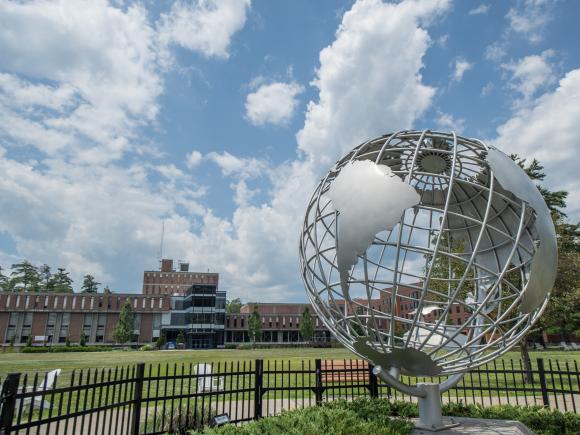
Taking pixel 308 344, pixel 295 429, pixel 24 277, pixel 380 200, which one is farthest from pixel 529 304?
pixel 24 277

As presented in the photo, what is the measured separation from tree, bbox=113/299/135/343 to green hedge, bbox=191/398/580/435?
5753cm

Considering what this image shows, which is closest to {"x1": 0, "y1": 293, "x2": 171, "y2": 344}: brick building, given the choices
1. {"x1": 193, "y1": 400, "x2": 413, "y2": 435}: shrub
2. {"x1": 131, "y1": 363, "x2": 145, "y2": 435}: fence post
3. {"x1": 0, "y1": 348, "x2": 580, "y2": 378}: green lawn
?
{"x1": 0, "y1": 348, "x2": 580, "y2": 378}: green lawn

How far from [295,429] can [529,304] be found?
413cm

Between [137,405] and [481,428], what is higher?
[137,405]

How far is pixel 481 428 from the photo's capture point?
7.08 metres

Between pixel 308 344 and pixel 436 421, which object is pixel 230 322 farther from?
pixel 436 421

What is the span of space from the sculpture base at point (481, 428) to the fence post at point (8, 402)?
19.3ft

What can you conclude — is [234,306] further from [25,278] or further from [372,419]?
[372,419]

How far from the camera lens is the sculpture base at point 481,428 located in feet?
22.1

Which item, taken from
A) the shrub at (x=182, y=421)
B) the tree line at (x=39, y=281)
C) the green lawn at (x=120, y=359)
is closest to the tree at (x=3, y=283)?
the tree line at (x=39, y=281)

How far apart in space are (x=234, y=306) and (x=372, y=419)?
122 m

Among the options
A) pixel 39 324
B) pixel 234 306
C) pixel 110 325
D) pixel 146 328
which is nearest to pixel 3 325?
pixel 39 324

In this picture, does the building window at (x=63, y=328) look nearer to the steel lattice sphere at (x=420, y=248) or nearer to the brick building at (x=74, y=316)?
the brick building at (x=74, y=316)

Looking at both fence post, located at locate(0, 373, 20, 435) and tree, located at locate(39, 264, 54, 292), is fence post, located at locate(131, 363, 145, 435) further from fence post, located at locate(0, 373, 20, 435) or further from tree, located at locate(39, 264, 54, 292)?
tree, located at locate(39, 264, 54, 292)
